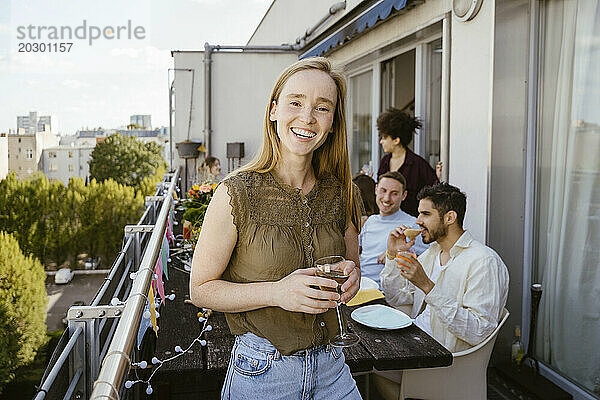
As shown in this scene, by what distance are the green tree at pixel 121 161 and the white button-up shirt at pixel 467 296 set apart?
64504mm

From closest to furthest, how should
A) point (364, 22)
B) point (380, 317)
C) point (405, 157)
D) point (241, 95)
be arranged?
1. point (380, 317)
2. point (405, 157)
3. point (364, 22)
4. point (241, 95)

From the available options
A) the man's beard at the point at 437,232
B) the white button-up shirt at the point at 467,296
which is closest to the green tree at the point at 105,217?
the man's beard at the point at 437,232

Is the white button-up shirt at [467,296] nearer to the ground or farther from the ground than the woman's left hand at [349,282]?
nearer to the ground

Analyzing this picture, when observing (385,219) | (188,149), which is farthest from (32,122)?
(385,219)

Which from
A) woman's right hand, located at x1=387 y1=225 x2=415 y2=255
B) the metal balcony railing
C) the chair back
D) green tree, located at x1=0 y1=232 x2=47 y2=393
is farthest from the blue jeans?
green tree, located at x1=0 y1=232 x2=47 y2=393

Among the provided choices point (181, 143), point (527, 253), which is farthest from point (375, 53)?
point (181, 143)

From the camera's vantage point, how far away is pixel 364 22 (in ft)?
18.7

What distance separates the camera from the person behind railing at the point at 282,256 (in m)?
1.34

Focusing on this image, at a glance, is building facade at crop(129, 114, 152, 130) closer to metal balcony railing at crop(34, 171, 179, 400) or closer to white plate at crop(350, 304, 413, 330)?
white plate at crop(350, 304, 413, 330)

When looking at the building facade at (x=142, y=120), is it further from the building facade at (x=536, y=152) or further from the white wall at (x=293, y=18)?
the building facade at (x=536, y=152)

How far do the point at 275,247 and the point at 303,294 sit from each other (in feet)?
0.50

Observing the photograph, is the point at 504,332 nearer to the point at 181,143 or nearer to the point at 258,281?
the point at 258,281

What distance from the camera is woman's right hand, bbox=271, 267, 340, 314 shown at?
49.9 inches

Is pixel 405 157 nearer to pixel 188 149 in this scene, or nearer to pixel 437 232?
pixel 437 232
